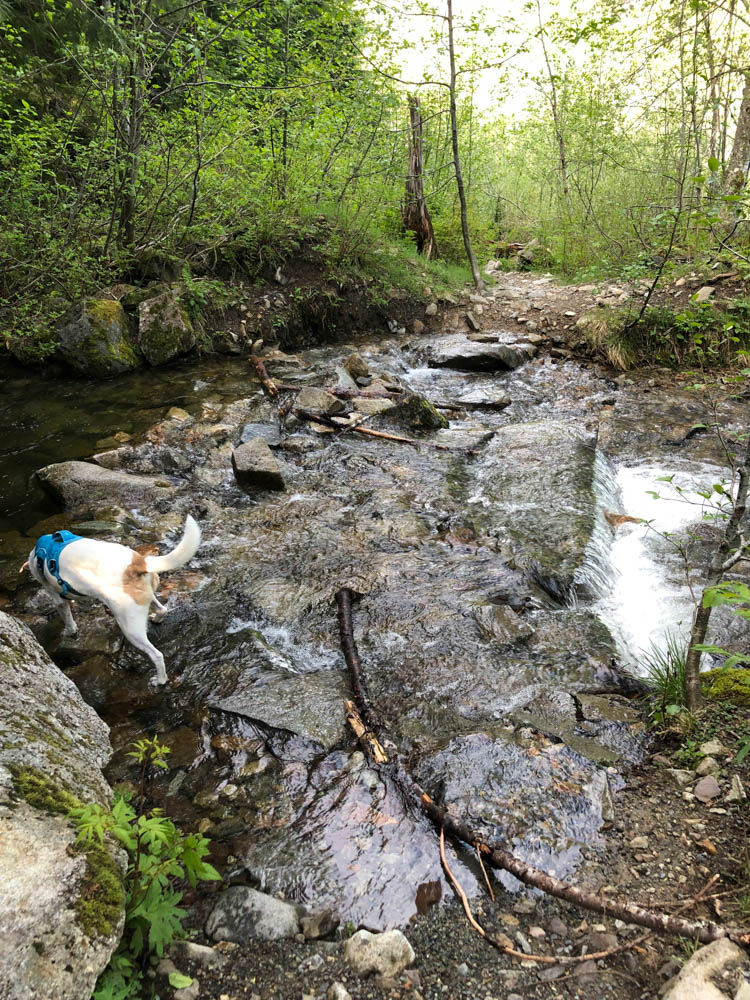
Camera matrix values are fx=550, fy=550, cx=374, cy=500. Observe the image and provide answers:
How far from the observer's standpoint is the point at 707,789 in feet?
8.30

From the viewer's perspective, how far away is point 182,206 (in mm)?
9172

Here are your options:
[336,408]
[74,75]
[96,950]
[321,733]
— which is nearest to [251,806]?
[321,733]

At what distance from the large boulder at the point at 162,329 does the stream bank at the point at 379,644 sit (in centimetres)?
169

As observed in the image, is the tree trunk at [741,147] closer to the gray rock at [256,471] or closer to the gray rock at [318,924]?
the gray rock at [256,471]

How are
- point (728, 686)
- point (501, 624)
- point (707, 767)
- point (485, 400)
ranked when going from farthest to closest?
1. point (485, 400)
2. point (501, 624)
3. point (728, 686)
4. point (707, 767)

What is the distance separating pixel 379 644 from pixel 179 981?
7.43 ft

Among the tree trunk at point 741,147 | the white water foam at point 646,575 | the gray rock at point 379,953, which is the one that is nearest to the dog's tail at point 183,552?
the gray rock at point 379,953

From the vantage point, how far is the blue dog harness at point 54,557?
11.6 ft

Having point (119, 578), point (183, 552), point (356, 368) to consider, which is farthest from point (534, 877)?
point (356, 368)

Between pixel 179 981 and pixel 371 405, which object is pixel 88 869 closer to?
pixel 179 981

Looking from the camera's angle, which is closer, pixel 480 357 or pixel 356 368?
pixel 356 368

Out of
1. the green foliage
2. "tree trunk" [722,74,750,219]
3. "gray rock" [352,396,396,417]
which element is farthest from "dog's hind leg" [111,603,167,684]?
"tree trunk" [722,74,750,219]

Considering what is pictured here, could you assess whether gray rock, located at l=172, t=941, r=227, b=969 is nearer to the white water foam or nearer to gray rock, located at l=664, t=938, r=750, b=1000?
gray rock, located at l=664, t=938, r=750, b=1000

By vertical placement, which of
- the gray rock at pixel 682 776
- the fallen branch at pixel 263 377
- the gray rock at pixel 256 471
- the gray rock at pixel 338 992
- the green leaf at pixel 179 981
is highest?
the fallen branch at pixel 263 377
